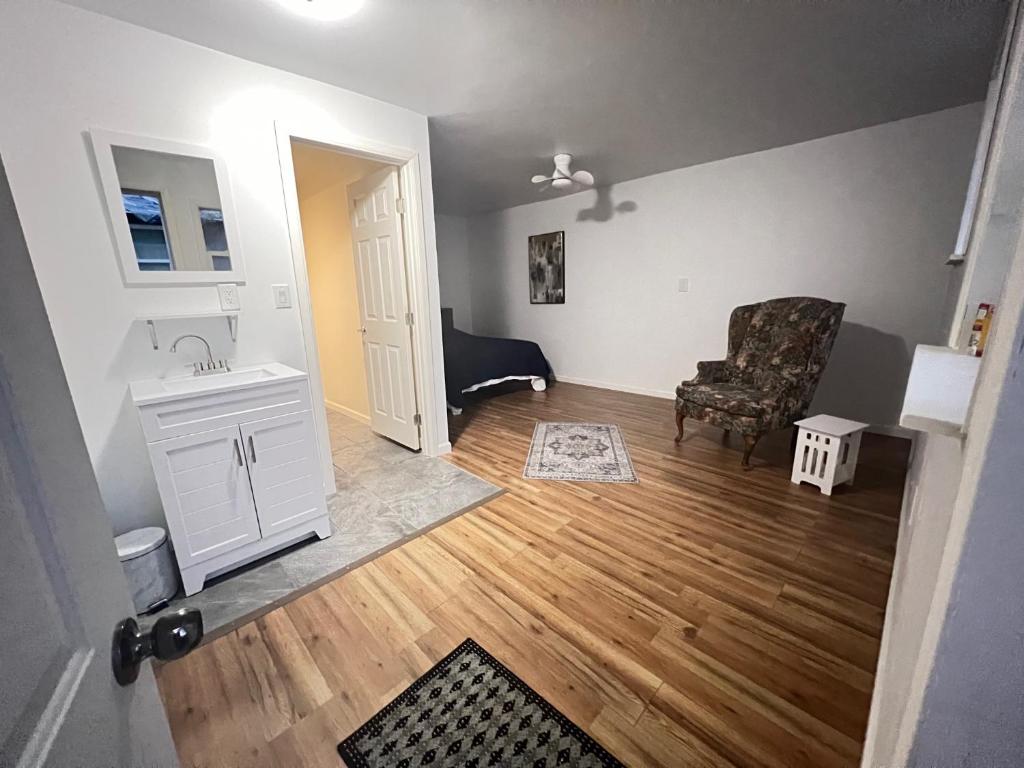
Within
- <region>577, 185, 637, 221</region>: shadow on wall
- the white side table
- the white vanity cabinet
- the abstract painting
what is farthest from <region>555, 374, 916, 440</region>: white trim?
the white vanity cabinet

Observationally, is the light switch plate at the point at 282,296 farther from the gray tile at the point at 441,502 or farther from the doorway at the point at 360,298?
the gray tile at the point at 441,502

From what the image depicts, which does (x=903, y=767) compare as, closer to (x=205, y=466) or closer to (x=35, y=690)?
(x=35, y=690)

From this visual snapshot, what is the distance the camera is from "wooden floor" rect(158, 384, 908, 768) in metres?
1.12

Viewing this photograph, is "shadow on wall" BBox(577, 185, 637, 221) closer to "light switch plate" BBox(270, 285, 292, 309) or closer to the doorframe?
the doorframe

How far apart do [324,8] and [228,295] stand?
1.27 meters

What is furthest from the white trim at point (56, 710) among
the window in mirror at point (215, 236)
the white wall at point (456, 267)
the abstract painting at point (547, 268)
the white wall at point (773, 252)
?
the white wall at point (456, 267)

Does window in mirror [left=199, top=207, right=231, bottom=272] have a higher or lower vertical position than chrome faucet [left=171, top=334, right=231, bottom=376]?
higher

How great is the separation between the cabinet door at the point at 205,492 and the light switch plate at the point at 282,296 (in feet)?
2.50

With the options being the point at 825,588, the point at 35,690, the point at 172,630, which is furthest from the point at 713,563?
the point at 35,690

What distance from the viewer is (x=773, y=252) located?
337 cm

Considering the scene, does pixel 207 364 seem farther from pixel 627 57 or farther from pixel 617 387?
pixel 617 387

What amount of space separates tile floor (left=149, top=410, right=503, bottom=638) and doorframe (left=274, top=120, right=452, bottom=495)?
0.71ft

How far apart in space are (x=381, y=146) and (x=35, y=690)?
2633 millimetres

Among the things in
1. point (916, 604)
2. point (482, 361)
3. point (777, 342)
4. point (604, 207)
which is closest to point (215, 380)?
point (916, 604)
